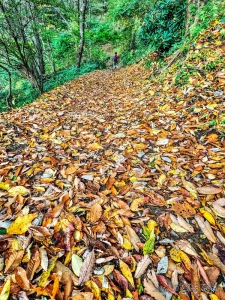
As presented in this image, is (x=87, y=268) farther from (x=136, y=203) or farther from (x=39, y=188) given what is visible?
(x=39, y=188)

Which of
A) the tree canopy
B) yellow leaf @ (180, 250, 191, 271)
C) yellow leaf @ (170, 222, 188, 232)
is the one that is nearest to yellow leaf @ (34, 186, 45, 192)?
yellow leaf @ (170, 222, 188, 232)

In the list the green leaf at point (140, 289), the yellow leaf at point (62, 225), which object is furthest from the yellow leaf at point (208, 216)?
the yellow leaf at point (62, 225)

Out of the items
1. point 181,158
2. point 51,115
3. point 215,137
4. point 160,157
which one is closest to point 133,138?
point 160,157

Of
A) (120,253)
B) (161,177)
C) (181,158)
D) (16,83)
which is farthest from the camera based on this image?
(16,83)

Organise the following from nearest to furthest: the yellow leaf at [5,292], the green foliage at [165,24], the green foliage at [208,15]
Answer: the yellow leaf at [5,292], the green foliage at [208,15], the green foliage at [165,24]

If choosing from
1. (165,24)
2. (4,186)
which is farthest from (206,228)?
(165,24)

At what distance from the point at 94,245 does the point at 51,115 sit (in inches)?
124

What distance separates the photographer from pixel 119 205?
1.73 metres

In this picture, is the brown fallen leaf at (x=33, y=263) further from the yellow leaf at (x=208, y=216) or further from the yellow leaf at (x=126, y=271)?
the yellow leaf at (x=208, y=216)

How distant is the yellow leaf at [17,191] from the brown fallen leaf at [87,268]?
90 centimetres

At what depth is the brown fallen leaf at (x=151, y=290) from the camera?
114 cm

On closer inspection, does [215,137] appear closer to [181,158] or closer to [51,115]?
[181,158]

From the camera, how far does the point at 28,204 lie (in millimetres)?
1702

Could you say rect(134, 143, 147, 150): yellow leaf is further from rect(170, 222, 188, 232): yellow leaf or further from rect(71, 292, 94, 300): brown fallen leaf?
rect(71, 292, 94, 300): brown fallen leaf
